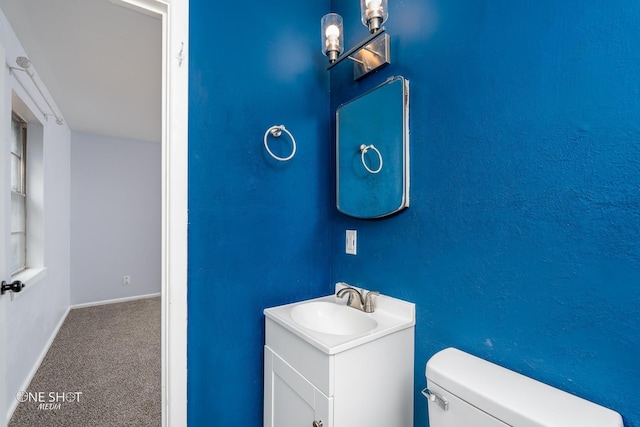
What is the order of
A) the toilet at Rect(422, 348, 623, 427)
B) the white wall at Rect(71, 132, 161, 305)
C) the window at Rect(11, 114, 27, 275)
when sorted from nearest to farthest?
the toilet at Rect(422, 348, 623, 427) → the window at Rect(11, 114, 27, 275) → the white wall at Rect(71, 132, 161, 305)

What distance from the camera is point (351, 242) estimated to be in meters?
1.44

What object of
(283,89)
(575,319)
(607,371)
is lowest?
(607,371)

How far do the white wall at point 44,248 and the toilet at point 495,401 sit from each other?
1.64 meters

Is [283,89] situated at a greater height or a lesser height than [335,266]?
greater

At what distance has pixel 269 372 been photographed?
4.05ft

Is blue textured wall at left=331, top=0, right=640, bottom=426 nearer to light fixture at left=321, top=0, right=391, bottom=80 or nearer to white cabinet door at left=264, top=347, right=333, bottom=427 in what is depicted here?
light fixture at left=321, top=0, right=391, bottom=80

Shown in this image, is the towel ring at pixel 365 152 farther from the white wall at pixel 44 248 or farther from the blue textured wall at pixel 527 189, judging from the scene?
the white wall at pixel 44 248

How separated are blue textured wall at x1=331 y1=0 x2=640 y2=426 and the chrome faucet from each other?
146 mm

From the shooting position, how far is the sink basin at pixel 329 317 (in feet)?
4.04

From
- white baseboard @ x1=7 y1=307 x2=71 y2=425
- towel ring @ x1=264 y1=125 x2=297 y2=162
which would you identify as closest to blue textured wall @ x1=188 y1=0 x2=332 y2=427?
towel ring @ x1=264 y1=125 x2=297 y2=162

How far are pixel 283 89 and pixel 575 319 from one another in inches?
55.9

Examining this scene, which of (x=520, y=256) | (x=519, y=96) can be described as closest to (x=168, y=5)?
(x=519, y=96)

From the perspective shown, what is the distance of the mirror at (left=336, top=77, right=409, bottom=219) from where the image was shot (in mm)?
1161

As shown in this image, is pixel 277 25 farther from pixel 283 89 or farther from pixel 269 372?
pixel 269 372
